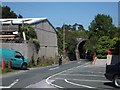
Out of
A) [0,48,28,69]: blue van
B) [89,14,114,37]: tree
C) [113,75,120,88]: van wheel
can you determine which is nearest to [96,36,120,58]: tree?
[89,14,114,37]: tree

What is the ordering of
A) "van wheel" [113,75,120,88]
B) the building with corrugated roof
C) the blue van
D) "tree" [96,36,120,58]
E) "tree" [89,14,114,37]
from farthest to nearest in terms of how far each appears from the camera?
"tree" [89,14,114,37] → "tree" [96,36,120,58] → the building with corrugated roof → the blue van → "van wheel" [113,75,120,88]

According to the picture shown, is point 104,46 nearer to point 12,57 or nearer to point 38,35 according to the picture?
point 38,35

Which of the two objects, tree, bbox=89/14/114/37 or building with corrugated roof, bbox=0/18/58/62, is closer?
building with corrugated roof, bbox=0/18/58/62

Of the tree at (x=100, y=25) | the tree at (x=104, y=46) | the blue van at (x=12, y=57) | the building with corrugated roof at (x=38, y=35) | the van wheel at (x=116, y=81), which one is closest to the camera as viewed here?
the van wheel at (x=116, y=81)

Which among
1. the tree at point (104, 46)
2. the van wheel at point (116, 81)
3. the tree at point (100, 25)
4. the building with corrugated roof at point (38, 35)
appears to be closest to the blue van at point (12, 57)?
the building with corrugated roof at point (38, 35)

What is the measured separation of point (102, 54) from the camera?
4803 centimetres

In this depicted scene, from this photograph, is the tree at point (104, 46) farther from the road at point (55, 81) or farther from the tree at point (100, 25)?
the road at point (55, 81)

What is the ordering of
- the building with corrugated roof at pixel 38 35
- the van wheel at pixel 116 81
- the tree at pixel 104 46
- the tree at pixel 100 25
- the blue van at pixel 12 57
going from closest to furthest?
1. the van wheel at pixel 116 81
2. the blue van at pixel 12 57
3. the building with corrugated roof at pixel 38 35
4. the tree at pixel 104 46
5. the tree at pixel 100 25

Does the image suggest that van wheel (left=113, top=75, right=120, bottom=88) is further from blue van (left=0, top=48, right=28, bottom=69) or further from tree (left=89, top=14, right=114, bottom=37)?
tree (left=89, top=14, right=114, bottom=37)

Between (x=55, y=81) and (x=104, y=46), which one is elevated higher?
(x=104, y=46)

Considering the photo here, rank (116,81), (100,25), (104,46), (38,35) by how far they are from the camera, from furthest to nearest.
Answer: (100,25) < (104,46) < (38,35) < (116,81)

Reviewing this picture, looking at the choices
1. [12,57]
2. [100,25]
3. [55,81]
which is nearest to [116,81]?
[55,81]

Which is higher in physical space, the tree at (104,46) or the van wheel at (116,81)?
the tree at (104,46)

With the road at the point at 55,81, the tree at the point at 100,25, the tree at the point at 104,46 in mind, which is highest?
the tree at the point at 100,25
